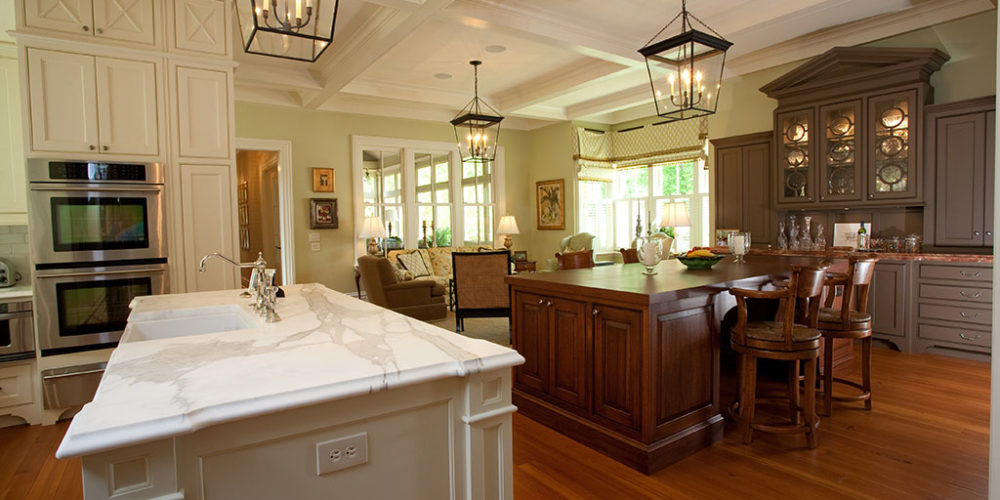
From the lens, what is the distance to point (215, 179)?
3.57 meters

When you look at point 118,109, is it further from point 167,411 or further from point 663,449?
point 663,449

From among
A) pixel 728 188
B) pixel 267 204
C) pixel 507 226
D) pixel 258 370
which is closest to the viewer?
pixel 258 370

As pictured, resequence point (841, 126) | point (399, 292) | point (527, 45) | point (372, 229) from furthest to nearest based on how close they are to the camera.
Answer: point (372, 229) < point (399, 292) < point (527, 45) < point (841, 126)

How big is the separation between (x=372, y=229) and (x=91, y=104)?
4.02 meters

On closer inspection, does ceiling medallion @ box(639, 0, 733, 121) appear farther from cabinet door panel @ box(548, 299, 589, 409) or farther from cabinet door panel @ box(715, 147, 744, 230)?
cabinet door panel @ box(715, 147, 744, 230)

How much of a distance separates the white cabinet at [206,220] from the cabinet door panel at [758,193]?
5.06 m

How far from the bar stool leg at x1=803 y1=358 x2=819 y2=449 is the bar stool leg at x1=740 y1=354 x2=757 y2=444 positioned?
0.24m

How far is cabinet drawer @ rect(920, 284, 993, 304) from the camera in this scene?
4070mm

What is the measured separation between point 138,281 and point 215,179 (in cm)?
80

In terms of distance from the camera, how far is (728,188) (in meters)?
5.96

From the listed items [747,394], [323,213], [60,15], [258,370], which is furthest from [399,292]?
[258,370]

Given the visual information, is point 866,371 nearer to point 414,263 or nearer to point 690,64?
point 690,64

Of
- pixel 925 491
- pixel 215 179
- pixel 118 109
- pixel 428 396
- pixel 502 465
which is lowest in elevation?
pixel 925 491

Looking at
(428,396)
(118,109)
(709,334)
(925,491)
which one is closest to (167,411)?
(428,396)
